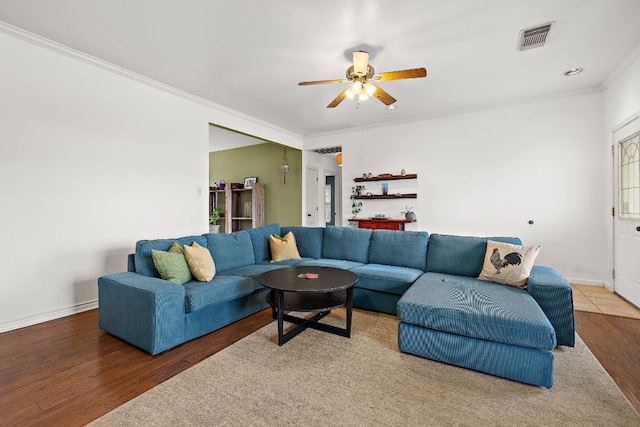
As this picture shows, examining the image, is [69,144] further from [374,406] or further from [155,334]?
[374,406]

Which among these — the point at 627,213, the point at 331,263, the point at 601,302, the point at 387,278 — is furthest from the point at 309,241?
the point at 627,213

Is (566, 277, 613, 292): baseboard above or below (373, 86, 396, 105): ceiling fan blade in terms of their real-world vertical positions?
below

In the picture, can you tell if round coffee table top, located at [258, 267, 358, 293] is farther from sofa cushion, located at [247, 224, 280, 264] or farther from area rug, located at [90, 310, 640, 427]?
sofa cushion, located at [247, 224, 280, 264]

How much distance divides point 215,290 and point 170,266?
0.48 meters

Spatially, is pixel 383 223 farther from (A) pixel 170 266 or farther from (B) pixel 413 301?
(A) pixel 170 266

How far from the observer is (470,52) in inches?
123

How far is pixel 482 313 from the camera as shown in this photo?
1992mm

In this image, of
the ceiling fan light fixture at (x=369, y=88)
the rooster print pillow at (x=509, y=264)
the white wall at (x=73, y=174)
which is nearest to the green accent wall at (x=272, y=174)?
the white wall at (x=73, y=174)

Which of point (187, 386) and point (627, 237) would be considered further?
point (627, 237)

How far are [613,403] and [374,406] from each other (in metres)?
1.38

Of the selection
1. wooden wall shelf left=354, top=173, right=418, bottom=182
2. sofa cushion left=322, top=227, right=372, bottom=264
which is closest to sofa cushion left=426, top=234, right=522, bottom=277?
sofa cushion left=322, top=227, right=372, bottom=264

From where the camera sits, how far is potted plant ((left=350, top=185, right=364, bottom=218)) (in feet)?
19.7

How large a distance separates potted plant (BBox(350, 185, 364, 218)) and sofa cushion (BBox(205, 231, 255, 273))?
2.87 meters

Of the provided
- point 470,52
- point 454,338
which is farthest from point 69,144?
point 470,52
